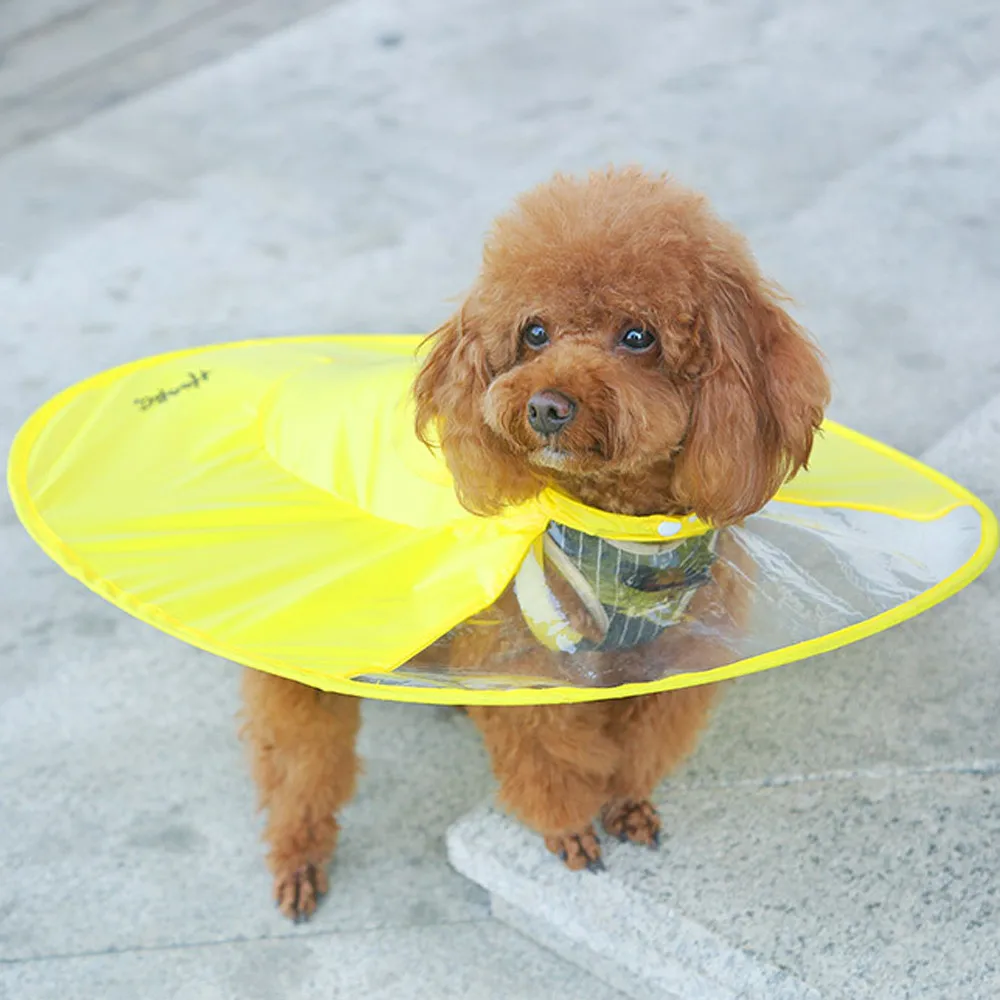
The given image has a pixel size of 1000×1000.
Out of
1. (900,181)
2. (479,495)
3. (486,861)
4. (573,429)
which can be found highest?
(573,429)

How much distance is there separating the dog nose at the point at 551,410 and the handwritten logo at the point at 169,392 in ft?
2.63

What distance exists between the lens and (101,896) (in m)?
1.81

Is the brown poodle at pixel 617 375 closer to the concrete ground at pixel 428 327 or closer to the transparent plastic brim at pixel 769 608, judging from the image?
the transparent plastic brim at pixel 769 608

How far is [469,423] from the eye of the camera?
1492 millimetres

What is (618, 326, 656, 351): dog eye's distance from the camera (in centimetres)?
137

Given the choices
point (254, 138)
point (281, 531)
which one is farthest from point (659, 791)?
point (254, 138)

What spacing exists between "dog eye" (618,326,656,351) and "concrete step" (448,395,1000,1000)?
2.32ft

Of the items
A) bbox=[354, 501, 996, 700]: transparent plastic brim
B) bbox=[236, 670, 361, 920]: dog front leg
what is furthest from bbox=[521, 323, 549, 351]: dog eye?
bbox=[236, 670, 361, 920]: dog front leg

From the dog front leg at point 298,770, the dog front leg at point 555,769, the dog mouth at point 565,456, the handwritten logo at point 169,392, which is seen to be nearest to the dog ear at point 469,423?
the dog mouth at point 565,456

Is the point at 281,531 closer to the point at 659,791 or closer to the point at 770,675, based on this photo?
the point at 659,791

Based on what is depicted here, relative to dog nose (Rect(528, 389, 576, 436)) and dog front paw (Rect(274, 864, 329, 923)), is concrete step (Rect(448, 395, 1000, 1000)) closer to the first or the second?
dog front paw (Rect(274, 864, 329, 923))

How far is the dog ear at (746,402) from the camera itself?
4.55 feet

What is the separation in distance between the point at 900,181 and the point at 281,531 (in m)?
2.24

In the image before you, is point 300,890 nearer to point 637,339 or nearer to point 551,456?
point 551,456
